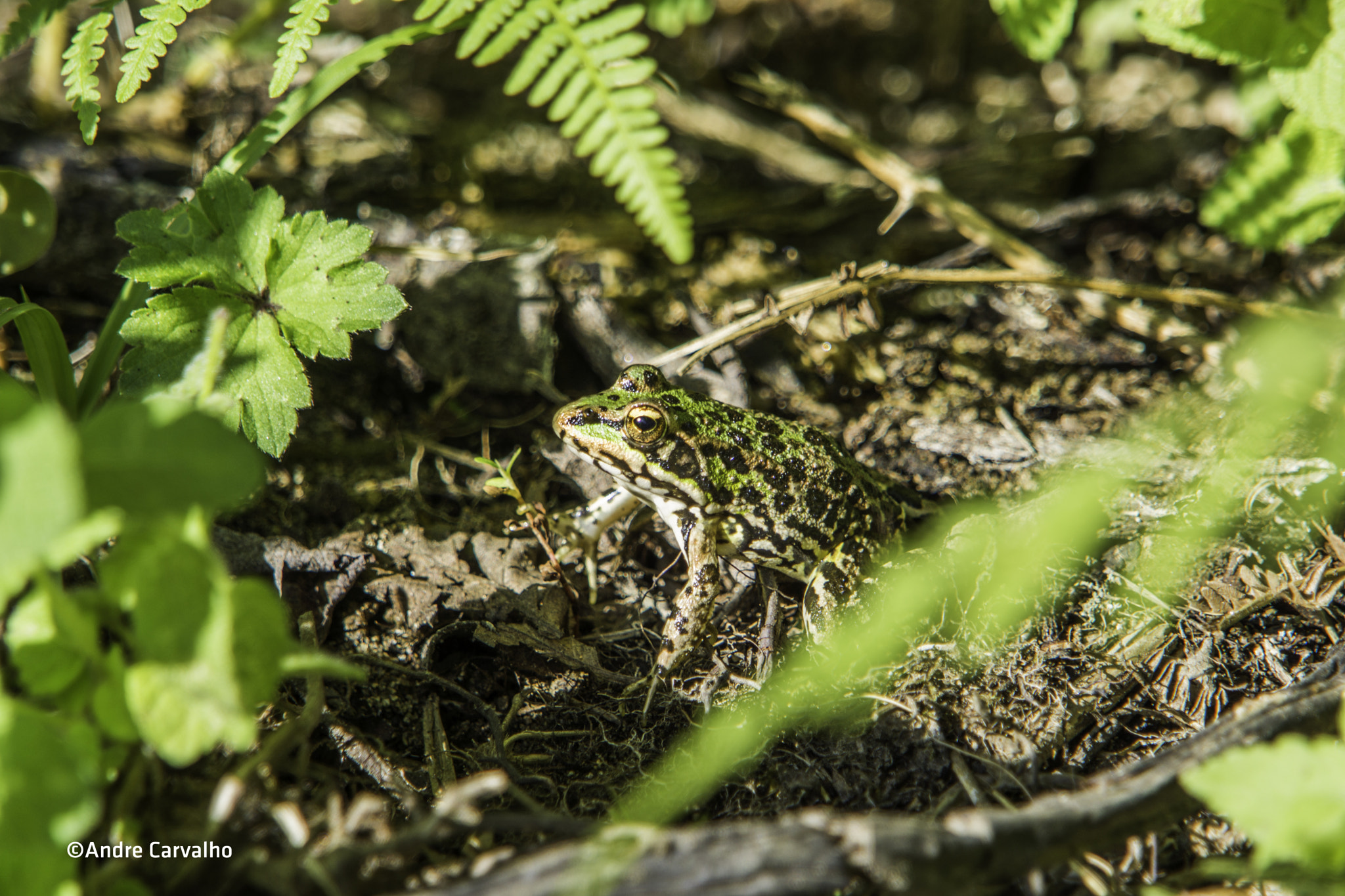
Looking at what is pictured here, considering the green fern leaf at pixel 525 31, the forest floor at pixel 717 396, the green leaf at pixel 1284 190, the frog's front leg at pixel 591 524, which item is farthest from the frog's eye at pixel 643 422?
the green leaf at pixel 1284 190

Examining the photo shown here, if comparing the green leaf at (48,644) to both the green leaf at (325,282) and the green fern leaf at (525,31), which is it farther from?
the green fern leaf at (525,31)

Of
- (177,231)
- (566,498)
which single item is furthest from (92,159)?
Answer: (566,498)

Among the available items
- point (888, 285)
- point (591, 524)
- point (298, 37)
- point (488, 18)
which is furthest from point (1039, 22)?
point (298, 37)

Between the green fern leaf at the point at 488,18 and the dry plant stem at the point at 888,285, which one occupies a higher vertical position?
the green fern leaf at the point at 488,18

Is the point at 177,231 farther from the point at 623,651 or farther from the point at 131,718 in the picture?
the point at 623,651

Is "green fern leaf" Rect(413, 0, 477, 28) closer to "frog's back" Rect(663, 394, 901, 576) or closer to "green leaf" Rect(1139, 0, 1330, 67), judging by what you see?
"frog's back" Rect(663, 394, 901, 576)

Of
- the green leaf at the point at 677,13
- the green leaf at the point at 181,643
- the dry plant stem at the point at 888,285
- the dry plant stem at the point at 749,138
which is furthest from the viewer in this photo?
the dry plant stem at the point at 749,138

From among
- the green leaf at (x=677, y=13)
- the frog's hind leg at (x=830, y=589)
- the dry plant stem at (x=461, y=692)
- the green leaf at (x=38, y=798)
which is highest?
the green leaf at (x=677, y=13)
